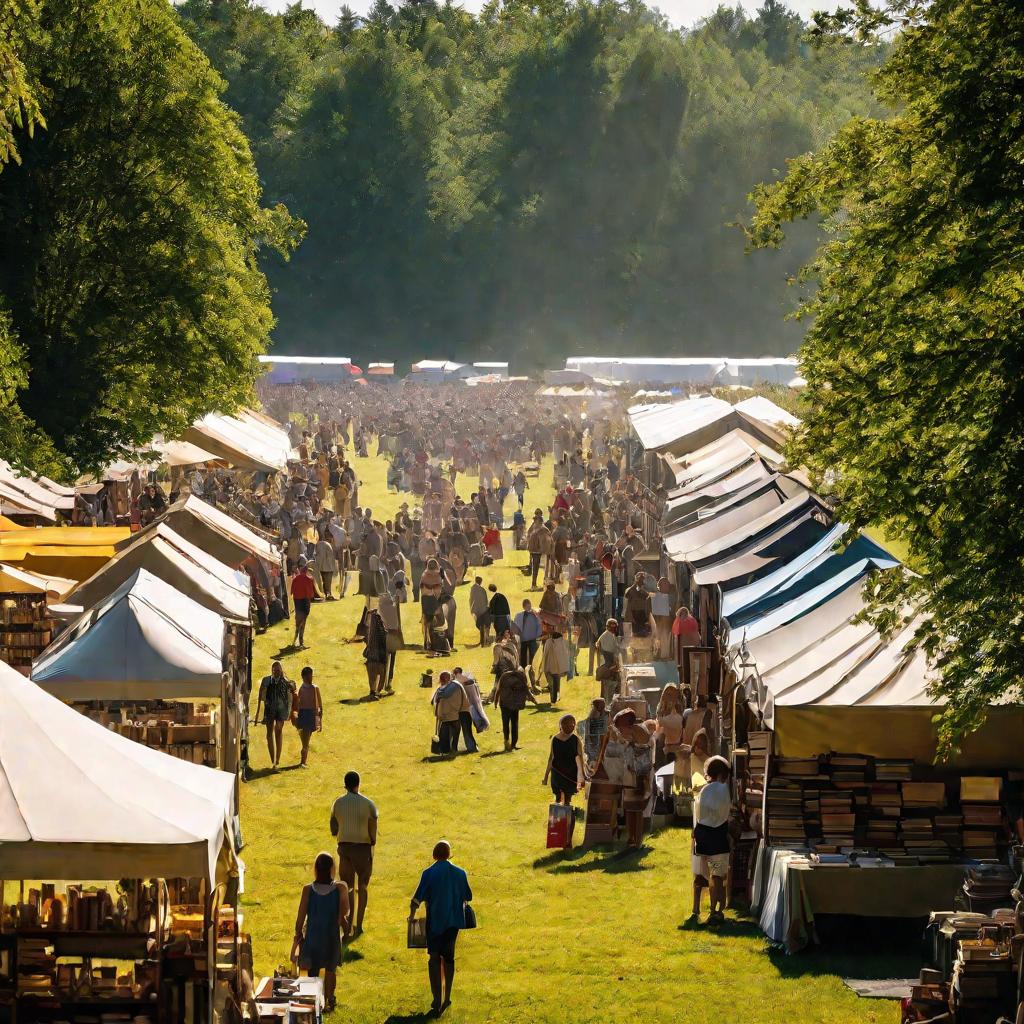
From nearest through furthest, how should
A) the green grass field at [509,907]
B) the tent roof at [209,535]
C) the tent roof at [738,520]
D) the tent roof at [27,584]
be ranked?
the green grass field at [509,907] < the tent roof at [27,584] < the tent roof at [738,520] < the tent roof at [209,535]

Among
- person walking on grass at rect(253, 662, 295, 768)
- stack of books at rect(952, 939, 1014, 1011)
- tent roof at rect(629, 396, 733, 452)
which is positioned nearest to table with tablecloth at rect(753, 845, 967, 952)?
stack of books at rect(952, 939, 1014, 1011)

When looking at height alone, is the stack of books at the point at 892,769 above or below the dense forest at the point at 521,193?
below

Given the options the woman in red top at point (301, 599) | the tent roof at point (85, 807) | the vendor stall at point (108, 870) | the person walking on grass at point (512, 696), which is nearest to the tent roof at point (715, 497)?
the person walking on grass at point (512, 696)

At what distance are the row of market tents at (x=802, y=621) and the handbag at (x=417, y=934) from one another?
9.09ft

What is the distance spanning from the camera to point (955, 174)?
35.0 ft

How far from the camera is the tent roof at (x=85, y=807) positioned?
7.38 meters

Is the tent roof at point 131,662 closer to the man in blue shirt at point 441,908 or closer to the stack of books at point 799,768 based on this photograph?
the man in blue shirt at point 441,908

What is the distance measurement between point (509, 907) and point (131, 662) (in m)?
3.39

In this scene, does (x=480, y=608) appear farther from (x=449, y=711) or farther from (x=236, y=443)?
(x=236, y=443)

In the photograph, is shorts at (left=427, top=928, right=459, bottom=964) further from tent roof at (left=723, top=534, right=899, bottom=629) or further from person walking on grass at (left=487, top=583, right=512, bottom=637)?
person walking on grass at (left=487, top=583, right=512, bottom=637)

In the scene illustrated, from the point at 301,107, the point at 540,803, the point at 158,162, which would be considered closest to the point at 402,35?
the point at 301,107

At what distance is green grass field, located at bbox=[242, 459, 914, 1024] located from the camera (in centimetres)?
1046

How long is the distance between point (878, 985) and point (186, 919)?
442 centimetres

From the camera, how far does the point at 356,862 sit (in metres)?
11.9
